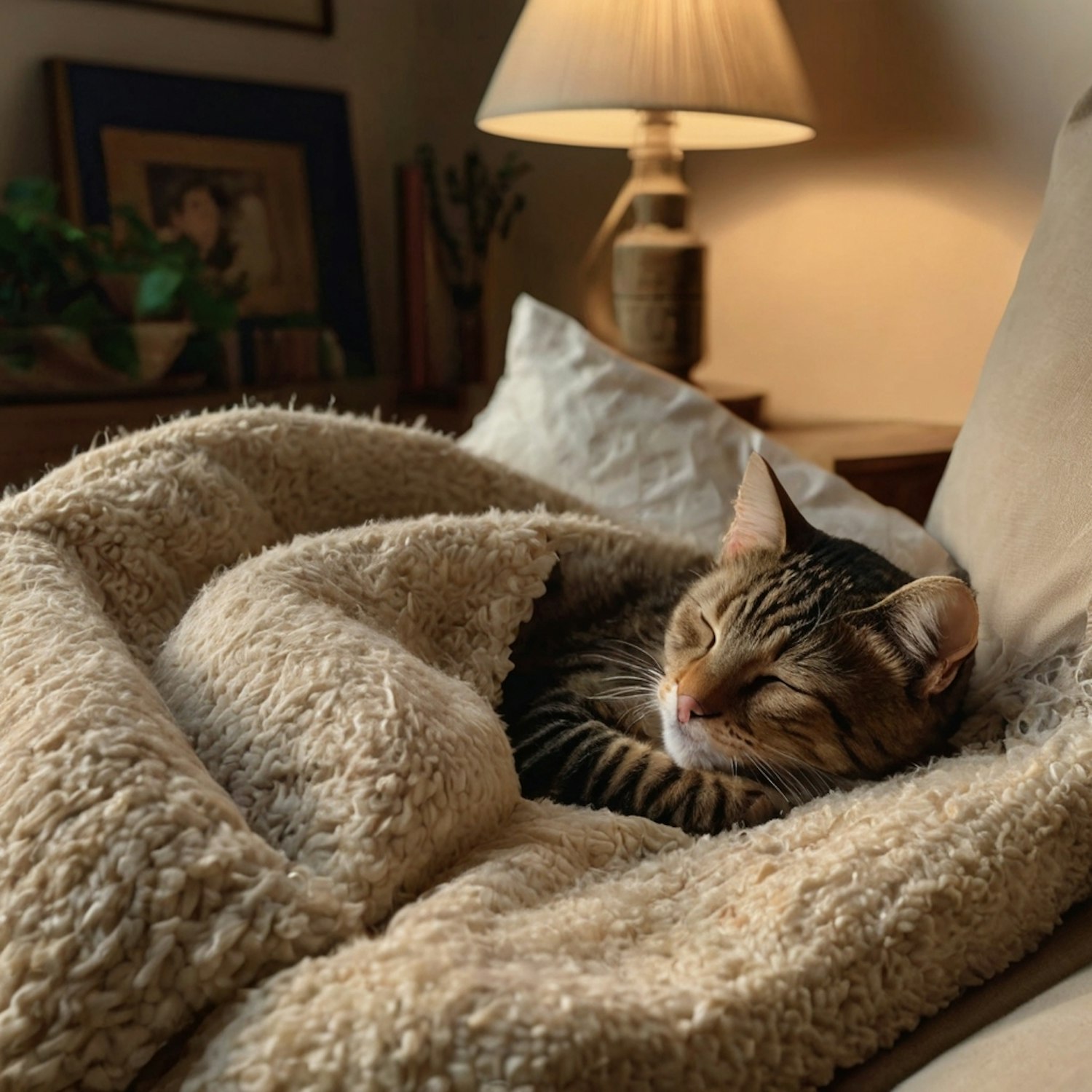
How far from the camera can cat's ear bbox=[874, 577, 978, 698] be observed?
0.79m

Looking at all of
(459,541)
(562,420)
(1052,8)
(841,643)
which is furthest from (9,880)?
(1052,8)

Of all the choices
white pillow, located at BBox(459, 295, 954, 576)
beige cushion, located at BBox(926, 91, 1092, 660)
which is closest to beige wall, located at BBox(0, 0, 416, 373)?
white pillow, located at BBox(459, 295, 954, 576)

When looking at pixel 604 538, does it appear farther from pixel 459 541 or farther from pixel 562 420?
pixel 562 420

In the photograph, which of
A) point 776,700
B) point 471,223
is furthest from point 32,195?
point 776,700

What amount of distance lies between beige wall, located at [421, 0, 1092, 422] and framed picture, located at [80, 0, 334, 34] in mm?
989

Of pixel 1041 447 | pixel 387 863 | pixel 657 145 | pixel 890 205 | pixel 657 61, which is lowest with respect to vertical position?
pixel 387 863

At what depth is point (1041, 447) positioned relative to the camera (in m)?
0.92

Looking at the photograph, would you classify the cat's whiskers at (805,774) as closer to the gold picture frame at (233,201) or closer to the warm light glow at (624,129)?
the warm light glow at (624,129)

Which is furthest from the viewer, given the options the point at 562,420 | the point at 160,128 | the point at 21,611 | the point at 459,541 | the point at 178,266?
the point at 160,128

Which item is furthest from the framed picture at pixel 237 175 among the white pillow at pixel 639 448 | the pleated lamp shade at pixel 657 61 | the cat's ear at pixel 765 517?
the cat's ear at pixel 765 517

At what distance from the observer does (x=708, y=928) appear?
1.97 feet

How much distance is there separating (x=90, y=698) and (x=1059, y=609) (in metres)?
0.73

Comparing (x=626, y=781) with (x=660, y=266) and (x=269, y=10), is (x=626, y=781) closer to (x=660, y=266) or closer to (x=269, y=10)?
(x=660, y=266)

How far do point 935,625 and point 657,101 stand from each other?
3.55ft
